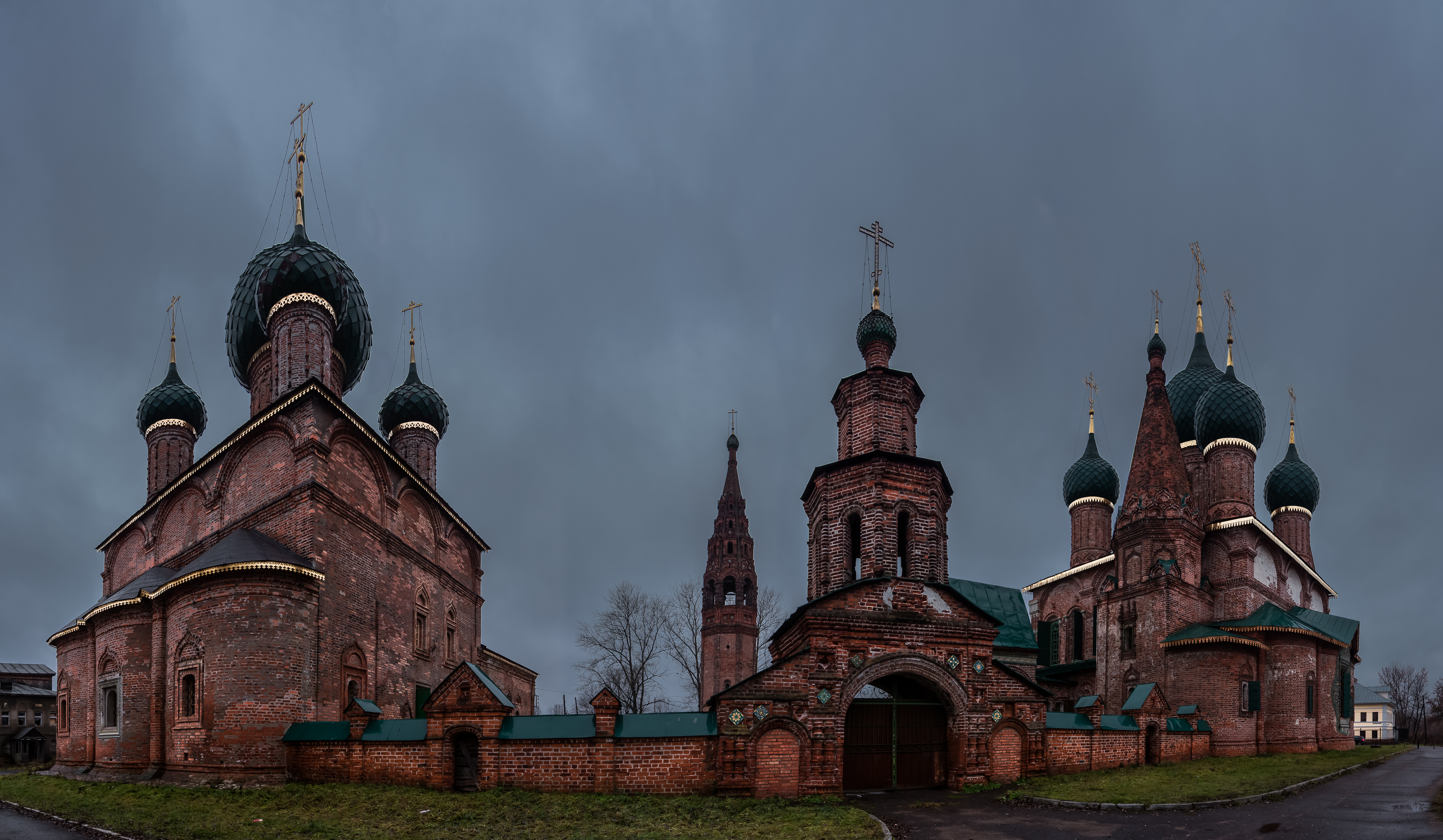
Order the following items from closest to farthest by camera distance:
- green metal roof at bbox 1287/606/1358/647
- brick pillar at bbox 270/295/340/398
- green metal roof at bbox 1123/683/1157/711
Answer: green metal roof at bbox 1123/683/1157/711 < brick pillar at bbox 270/295/340/398 < green metal roof at bbox 1287/606/1358/647

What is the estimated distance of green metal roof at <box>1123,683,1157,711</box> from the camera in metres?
17.9

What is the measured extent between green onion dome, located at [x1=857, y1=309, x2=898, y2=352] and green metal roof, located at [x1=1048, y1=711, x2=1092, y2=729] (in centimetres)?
726

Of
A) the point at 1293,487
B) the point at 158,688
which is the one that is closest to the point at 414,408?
the point at 158,688

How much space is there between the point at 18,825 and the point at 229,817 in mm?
3418

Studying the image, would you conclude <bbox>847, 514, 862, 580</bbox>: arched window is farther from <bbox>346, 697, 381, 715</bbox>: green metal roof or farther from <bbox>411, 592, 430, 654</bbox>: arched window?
<bbox>411, 592, 430, 654</bbox>: arched window

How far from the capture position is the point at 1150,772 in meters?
16.5

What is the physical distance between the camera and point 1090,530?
3400 centimetres

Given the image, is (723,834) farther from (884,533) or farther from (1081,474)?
(1081,474)

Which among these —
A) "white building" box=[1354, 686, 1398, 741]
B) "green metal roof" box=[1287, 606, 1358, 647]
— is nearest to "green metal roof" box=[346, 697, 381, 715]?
"green metal roof" box=[1287, 606, 1358, 647]

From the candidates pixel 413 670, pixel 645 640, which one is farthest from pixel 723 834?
pixel 645 640

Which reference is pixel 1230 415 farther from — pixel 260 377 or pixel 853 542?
pixel 260 377

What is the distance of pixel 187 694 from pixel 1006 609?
70.1ft

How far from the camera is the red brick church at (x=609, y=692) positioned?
45.1ft

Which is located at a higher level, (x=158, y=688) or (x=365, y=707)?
(x=365, y=707)
